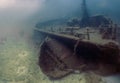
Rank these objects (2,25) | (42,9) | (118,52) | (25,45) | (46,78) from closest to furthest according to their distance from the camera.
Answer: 1. (118,52)
2. (46,78)
3. (25,45)
4. (2,25)
5. (42,9)

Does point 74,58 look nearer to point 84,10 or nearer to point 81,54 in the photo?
point 81,54

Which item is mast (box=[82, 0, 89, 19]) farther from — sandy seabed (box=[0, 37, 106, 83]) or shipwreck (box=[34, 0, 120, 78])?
shipwreck (box=[34, 0, 120, 78])

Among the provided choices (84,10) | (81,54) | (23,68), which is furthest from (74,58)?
(84,10)

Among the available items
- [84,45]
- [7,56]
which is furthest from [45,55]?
[7,56]

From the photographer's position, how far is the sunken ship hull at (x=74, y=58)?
10683 mm

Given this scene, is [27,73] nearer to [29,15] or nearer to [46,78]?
[46,78]

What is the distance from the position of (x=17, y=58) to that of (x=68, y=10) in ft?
68.5

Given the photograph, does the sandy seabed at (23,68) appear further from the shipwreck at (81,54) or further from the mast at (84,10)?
the mast at (84,10)

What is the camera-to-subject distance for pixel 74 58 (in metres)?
12.0

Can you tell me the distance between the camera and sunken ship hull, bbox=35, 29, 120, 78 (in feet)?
35.0

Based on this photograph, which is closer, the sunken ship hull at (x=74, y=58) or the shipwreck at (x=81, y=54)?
the shipwreck at (x=81, y=54)

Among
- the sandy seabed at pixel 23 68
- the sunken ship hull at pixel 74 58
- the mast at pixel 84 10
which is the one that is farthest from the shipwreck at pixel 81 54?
the mast at pixel 84 10

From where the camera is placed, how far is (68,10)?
3478 cm

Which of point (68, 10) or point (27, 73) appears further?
point (68, 10)
